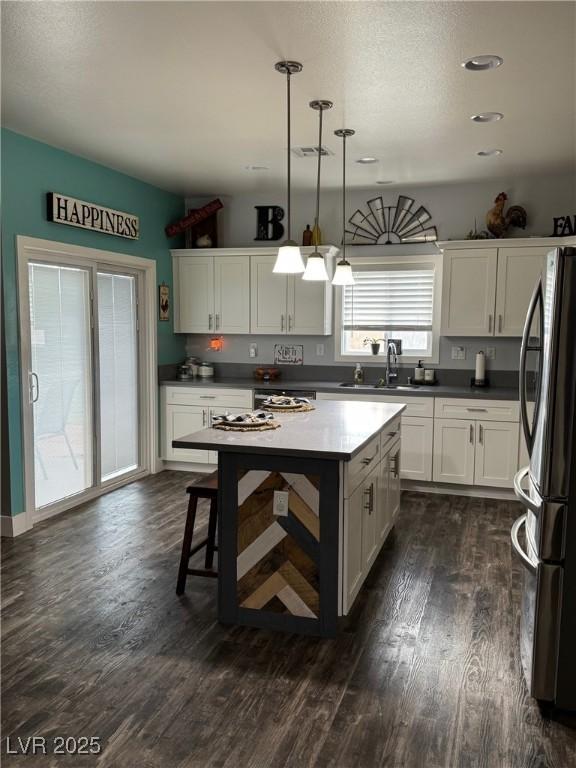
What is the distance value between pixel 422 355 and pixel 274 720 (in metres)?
4.18

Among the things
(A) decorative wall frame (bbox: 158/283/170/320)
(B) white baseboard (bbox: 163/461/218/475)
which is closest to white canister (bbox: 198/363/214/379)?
(A) decorative wall frame (bbox: 158/283/170/320)

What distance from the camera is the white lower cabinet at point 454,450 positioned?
5.22 metres

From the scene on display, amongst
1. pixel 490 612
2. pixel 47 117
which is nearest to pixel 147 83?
pixel 47 117

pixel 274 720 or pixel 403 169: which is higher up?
pixel 403 169

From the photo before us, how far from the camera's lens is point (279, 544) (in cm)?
291

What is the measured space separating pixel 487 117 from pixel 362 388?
250cm

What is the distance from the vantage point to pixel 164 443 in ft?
20.0

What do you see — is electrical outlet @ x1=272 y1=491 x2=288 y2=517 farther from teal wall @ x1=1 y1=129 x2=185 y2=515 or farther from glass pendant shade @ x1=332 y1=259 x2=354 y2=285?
teal wall @ x1=1 y1=129 x2=185 y2=515

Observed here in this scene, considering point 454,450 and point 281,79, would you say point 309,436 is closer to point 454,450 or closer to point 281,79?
point 281,79

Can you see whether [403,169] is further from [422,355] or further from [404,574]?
[404,574]

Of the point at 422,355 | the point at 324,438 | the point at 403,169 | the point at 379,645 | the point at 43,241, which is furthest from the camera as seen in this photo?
the point at 422,355

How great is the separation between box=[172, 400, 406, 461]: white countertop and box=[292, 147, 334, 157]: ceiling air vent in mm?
1950

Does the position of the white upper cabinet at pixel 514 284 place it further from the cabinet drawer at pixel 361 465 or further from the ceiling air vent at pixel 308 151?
the cabinet drawer at pixel 361 465

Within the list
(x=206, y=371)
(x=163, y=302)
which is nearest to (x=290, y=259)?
(x=163, y=302)
